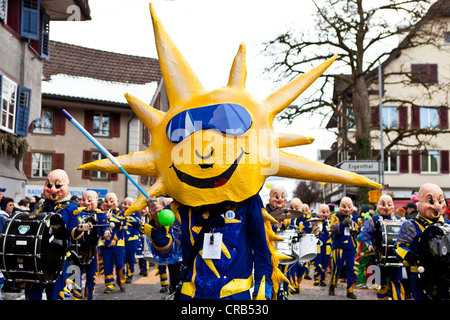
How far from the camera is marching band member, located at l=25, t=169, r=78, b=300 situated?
19.7 ft

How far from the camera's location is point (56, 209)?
20.2 ft

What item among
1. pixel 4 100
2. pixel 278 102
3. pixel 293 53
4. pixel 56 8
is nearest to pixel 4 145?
pixel 4 100

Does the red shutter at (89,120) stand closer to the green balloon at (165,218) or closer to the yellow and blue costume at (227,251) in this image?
the yellow and blue costume at (227,251)

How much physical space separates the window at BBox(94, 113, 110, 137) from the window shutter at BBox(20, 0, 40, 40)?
516 inches

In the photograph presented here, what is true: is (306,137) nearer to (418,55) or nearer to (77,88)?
(77,88)

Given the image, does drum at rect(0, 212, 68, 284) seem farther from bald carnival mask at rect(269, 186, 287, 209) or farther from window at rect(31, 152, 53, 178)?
window at rect(31, 152, 53, 178)

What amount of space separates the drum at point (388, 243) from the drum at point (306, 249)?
1041mm

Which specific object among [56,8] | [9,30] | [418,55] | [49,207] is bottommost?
[49,207]

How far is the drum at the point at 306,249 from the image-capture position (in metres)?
8.61

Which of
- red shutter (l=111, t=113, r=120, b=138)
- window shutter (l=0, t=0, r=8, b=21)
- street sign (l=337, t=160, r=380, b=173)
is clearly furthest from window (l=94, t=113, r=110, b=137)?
street sign (l=337, t=160, r=380, b=173)

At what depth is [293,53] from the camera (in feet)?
Result: 67.2

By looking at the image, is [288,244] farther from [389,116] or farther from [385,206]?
[389,116]
